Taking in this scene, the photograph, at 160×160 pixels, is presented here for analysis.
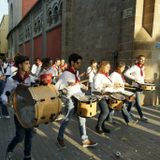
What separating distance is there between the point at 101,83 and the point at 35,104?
7.48 feet

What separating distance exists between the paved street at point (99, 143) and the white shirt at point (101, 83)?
1.01m

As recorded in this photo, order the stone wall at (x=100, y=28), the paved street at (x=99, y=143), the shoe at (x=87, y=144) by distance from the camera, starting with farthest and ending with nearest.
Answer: the stone wall at (x=100, y=28) < the shoe at (x=87, y=144) < the paved street at (x=99, y=143)

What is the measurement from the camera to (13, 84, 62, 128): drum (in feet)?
13.1

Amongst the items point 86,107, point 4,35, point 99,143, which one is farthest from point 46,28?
point 4,35

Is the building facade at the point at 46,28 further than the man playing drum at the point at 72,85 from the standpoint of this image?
Yes

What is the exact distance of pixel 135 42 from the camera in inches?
396

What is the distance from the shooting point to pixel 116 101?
238 inches

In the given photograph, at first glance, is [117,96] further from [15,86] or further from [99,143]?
[15,86]

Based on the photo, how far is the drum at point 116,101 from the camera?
6008 millimetres

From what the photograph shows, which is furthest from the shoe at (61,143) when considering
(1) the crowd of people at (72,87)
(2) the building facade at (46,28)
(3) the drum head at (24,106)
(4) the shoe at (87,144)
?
(2) the building facade at (46,28)

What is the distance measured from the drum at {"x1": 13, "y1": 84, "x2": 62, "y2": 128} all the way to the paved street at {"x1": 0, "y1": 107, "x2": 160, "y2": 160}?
0.99 meters

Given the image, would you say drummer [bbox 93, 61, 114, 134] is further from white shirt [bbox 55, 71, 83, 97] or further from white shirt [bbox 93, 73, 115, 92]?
white shirt [bbox 55, 71, 83, 97]

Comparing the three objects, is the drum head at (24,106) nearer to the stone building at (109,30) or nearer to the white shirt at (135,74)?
the white shirt at (135,74)

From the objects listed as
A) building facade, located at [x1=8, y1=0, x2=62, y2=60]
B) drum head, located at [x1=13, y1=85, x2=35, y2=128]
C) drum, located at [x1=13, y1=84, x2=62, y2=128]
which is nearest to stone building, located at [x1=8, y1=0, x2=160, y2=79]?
building facade, located at [x1=8, y1=0, x2=62, y2=60]
